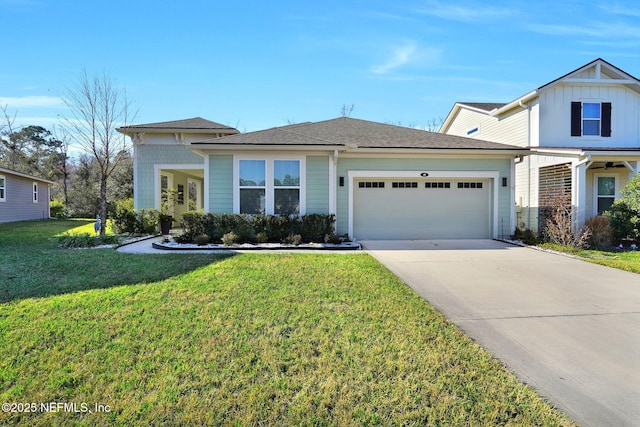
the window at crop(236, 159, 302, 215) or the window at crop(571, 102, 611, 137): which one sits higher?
the window at crop(571, 102, 611, 137)

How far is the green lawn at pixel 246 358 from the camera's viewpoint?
7.69 feet

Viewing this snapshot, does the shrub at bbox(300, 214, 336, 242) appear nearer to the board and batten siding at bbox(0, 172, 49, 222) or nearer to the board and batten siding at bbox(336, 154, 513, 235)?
the board and batten siding at bbox(336, 154, 513, 235)

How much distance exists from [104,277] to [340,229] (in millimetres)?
7098

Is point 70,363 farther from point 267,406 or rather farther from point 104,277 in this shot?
point 104,277

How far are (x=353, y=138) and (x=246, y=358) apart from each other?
10.2 meters

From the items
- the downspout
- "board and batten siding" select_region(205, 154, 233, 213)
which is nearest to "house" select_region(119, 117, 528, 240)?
"board and batten siding" select_region(205, 154, 233, 213)

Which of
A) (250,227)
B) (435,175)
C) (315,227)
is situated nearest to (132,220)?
(250,227)

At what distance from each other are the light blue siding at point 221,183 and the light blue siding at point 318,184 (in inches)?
101

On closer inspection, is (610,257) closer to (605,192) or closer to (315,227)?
(605,192)

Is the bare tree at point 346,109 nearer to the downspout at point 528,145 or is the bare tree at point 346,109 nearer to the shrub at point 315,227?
the downspout at point 528,145

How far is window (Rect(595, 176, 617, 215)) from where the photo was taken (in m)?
13.1

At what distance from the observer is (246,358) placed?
3.09 metres

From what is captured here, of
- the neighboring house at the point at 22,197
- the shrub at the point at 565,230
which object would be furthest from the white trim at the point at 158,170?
the shrub at the point at 565,230

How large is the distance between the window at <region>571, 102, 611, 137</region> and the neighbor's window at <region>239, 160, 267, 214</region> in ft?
40.0
